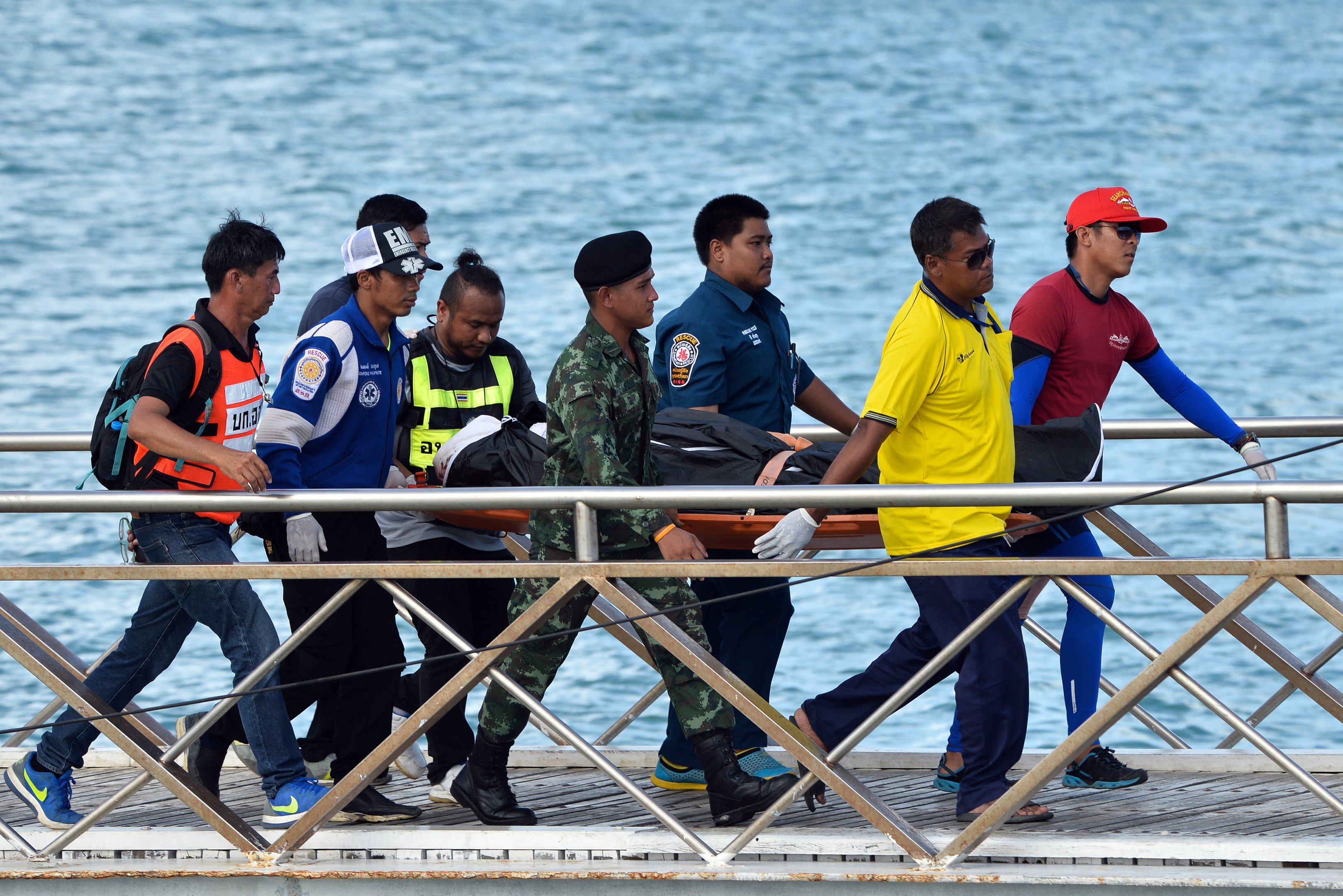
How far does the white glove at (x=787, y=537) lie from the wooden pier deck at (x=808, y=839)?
75 centimetres

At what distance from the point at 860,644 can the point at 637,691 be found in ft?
8.84

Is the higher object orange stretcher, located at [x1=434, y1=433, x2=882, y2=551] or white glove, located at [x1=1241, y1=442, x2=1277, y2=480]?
white glove, located at [x1=1241, y1=442, x2=1277, y2=480]

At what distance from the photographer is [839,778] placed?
12.5ft

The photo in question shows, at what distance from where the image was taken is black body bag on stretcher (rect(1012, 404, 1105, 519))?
14.7ft

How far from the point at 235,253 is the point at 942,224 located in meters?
1.87

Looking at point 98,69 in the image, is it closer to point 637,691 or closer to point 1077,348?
point 637,691

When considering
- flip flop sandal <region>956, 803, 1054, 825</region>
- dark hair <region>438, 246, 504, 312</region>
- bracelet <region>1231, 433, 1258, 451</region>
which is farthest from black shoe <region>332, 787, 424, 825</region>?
bracelet <region>1231, 433, 1258, 451</region>

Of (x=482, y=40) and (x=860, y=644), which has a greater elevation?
(x=482, y=40)

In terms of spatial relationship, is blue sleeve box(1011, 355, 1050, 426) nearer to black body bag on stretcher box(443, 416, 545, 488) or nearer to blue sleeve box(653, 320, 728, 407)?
blue sleeve box(653, 320, 728, 407)

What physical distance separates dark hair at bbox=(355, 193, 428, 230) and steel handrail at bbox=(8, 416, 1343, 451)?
→ 125 cm

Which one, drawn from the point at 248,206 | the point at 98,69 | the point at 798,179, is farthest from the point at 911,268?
the point at 98,69

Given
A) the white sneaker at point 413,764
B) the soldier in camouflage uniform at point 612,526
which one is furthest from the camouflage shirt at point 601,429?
the white sneaker at point 413,764

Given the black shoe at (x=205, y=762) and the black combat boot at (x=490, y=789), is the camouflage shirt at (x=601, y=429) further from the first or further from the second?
the black shoe at (x=205, y=762)

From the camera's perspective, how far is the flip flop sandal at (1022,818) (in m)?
4.19
